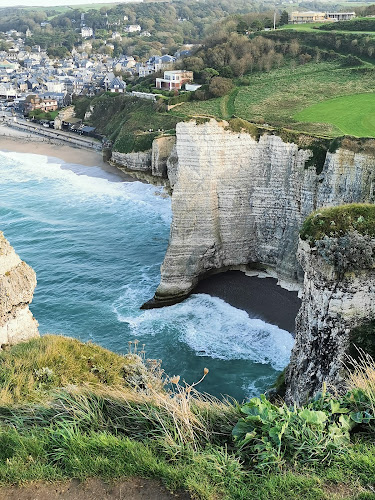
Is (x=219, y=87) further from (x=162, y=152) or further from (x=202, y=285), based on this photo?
(x=202, y=285)

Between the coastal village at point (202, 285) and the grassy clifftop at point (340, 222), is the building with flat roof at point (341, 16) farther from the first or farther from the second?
the grassy clifftop at point (340, 222)

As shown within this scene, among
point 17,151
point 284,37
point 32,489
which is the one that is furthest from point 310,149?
point 284,37

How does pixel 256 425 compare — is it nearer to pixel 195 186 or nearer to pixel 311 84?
pixel 195 186

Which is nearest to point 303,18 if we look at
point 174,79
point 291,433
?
point 174,79

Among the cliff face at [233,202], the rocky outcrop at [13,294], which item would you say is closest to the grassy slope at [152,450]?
the rocky outcrop at [13,294]

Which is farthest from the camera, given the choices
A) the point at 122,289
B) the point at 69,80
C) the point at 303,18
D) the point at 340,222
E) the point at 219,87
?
the point at 69,80

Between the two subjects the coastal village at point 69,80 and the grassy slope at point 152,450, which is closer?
the grassy slope at point 152,450

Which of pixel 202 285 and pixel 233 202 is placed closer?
pixel 233 202
